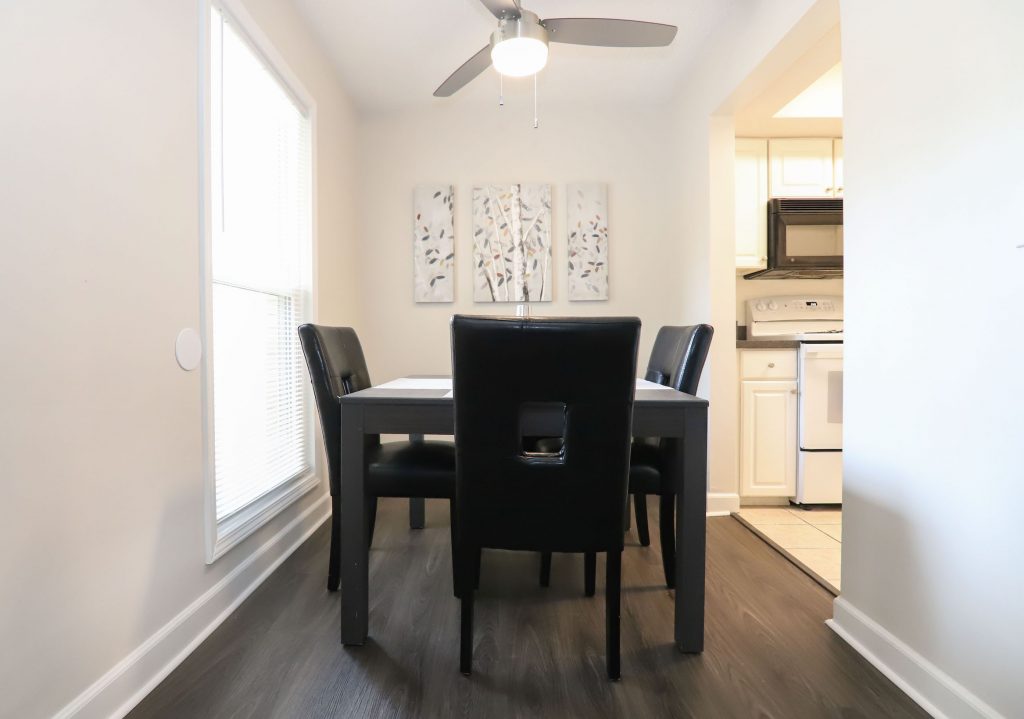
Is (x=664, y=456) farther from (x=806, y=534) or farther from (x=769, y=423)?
(x=769, y=423)

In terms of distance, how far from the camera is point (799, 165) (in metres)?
3.04

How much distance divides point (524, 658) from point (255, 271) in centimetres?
173

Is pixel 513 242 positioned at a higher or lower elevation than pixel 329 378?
higher

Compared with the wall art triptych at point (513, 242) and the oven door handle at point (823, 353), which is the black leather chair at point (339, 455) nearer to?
the wall art triptych at point (513, 242)

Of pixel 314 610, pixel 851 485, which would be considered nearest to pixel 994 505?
pixel 851 485

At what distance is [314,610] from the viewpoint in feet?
5.40

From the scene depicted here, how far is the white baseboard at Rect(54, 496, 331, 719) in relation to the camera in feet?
3.63

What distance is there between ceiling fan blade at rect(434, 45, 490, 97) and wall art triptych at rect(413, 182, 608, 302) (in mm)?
1035

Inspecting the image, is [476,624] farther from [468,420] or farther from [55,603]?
[55,603]

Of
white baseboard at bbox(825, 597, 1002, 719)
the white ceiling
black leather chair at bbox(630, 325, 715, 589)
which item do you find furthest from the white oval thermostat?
white baseboard at bbox(825, 597, 1002, 719)

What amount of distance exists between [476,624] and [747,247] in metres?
2.66

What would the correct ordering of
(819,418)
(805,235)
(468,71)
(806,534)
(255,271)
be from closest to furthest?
(255,271), (468,71), (806,534), (819,418), (805,235)

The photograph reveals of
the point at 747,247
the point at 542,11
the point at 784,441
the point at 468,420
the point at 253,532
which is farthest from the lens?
the point at 747,247

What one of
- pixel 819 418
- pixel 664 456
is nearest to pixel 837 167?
pixel 819 418
